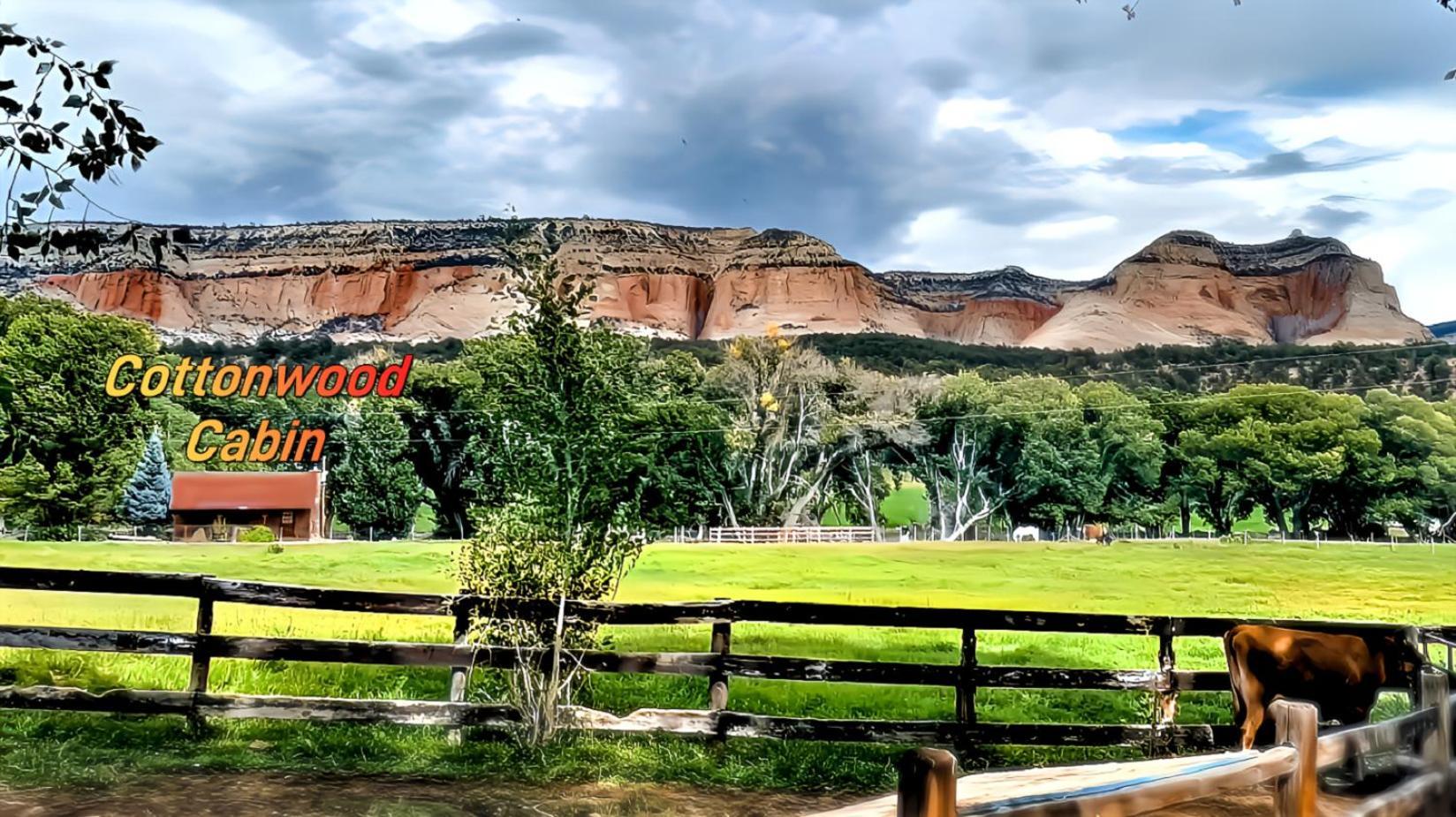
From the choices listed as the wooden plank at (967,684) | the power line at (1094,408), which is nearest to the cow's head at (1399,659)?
the wooden plank at (967,684)

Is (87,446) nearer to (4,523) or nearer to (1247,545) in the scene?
(4,523)

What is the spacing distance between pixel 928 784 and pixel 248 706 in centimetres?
647

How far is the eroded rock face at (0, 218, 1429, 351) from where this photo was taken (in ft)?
110

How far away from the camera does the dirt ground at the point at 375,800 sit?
539 centimetres

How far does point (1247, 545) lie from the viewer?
1933 centimetres

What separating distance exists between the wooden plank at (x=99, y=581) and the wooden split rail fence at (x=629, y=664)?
1cm

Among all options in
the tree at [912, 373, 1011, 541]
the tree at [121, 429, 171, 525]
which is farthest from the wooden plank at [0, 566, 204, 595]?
the tree at [912, 373, 1011, 541]

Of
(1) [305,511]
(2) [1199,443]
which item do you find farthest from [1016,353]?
(1) [305,511]

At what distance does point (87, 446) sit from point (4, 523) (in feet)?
7.26

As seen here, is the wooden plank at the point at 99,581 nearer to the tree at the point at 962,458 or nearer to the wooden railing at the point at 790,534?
the wooden railing at the point at 790,534

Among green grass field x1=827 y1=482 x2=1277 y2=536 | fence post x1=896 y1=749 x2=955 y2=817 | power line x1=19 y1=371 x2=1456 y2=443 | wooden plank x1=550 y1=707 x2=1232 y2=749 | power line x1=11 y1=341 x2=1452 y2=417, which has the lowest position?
wooden plank x1=550 y1=707 x2=1232 y2=749

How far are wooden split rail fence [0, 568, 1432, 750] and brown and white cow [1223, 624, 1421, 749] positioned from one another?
0.87 ft

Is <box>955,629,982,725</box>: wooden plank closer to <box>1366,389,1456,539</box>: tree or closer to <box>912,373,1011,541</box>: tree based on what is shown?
<box>1366,389,1456,539</box>: tree

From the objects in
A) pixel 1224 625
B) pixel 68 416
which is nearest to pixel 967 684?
pixel 1224 625
